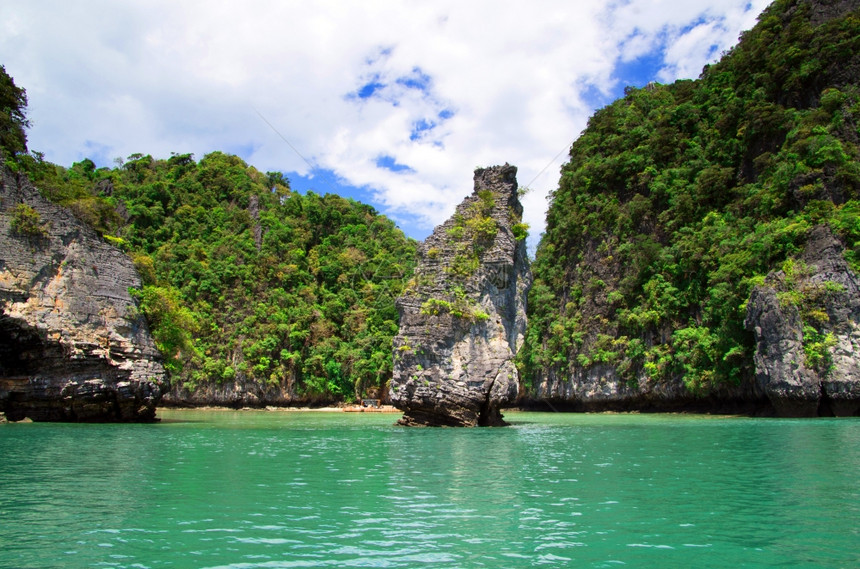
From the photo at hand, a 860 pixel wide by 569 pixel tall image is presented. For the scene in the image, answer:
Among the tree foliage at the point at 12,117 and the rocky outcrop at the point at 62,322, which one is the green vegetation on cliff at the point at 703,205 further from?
the tree foliage at the point at 12,117

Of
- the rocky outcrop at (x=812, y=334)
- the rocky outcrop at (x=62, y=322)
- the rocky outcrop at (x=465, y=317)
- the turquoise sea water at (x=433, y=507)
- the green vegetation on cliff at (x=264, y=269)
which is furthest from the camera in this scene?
the green vegetation on cliff at (x=264, y=269)

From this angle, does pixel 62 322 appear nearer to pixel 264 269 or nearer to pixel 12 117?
pixel 12 117

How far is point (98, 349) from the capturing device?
71.3ft

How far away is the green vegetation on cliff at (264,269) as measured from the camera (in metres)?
51.9

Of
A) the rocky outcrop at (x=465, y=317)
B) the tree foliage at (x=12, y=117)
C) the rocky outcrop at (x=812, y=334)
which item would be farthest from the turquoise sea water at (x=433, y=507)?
the tree foliage at (x=12, y=117)

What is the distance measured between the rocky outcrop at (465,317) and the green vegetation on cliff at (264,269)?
25.3 meters

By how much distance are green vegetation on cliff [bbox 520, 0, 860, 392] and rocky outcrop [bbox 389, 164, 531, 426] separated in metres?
13.2

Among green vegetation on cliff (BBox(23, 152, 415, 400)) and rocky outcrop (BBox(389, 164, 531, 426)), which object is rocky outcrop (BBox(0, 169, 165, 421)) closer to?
rocky outcrop (BBox(389, 164, 531, 426))

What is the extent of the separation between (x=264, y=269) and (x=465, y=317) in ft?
132

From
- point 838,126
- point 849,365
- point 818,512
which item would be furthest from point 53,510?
point 838,126

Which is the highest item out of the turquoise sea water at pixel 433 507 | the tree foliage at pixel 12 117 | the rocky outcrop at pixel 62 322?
the tree foliage at pixel 12 117

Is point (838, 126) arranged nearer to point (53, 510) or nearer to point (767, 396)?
point (767, 396)

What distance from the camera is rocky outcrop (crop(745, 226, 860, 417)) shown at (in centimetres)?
2445

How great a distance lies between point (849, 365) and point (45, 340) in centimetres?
3136
